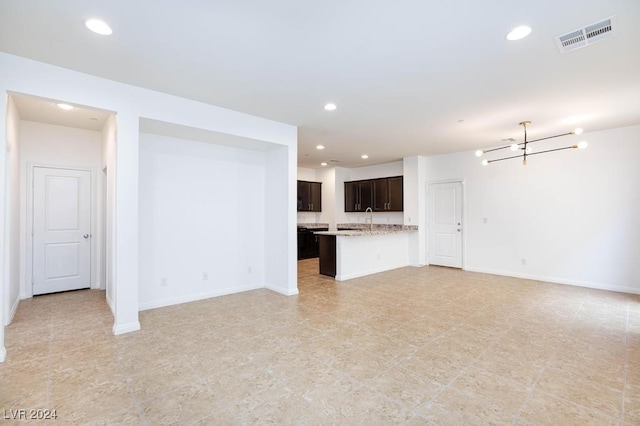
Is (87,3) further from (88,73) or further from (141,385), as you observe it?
(141,385)

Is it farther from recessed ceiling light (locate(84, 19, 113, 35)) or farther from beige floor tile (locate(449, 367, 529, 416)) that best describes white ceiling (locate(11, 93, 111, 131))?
beige floor tile (locate(449, 367, 529, 416))

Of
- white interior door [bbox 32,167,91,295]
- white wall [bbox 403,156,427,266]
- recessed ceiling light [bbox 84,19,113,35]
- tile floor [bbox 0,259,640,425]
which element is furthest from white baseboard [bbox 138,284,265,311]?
white wall [bbox 403,156,427,266]

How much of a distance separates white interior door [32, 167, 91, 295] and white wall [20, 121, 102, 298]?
8 cm

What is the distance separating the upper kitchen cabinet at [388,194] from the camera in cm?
799

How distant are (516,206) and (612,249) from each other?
160 centimetres

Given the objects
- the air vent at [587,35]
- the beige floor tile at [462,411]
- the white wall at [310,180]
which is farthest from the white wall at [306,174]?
the beige floor tile at [462,411]

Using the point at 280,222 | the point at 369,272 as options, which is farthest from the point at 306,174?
the point at 280,222

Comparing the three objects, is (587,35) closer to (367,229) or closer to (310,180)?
(367,229)

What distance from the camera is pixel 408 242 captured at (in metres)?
7.56

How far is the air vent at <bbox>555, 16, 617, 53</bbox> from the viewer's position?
→ 226 centimetres

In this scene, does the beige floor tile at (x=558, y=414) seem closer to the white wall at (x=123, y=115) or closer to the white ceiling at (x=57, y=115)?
the white wall at (x=123, y=115)

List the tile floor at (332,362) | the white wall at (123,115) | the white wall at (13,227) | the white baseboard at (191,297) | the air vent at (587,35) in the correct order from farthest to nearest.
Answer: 1. the white baseboard at (191,297)
2. the white wall at (13,227)
3. the white wall at (123,115)
4. the air vent at (587,35)
5. the tile floor at (332,362)

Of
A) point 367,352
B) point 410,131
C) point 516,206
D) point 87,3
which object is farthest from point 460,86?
point 516,206

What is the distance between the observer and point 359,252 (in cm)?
635
